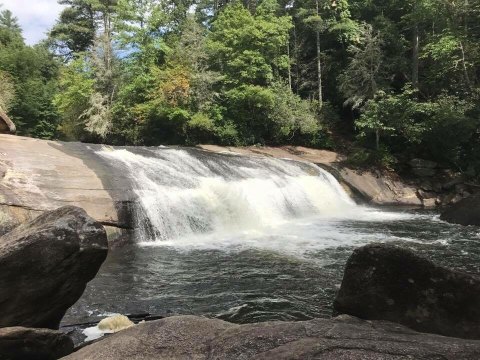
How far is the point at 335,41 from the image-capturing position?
32.8 meters

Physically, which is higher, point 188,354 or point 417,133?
point 417,133

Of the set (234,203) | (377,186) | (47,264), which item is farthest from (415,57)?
(47,264)

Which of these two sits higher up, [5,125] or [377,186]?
[5,125]

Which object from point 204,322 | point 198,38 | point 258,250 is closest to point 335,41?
point 198,38

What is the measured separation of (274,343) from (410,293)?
5.97ft

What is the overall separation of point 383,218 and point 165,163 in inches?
337

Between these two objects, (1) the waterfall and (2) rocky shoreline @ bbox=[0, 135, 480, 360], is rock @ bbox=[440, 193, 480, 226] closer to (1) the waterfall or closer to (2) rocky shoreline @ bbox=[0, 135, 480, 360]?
(1) the waterfall

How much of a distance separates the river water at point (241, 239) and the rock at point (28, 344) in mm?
2261

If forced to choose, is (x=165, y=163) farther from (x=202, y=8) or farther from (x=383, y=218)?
(x=202, y=8)

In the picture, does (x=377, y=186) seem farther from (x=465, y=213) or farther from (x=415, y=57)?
(x=415, y=57)

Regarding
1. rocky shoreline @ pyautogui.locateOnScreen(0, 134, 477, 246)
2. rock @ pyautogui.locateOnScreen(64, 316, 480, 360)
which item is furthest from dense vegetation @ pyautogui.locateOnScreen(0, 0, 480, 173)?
rock @ pyautogui.locateOnScreen(64, 316, 480, 360)

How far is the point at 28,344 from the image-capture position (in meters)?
4.28

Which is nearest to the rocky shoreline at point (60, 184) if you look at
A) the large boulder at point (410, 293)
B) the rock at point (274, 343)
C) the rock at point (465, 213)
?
the rock at point (274, 343)

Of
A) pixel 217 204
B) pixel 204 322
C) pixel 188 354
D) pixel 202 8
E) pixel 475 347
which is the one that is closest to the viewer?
pixel 475 347
